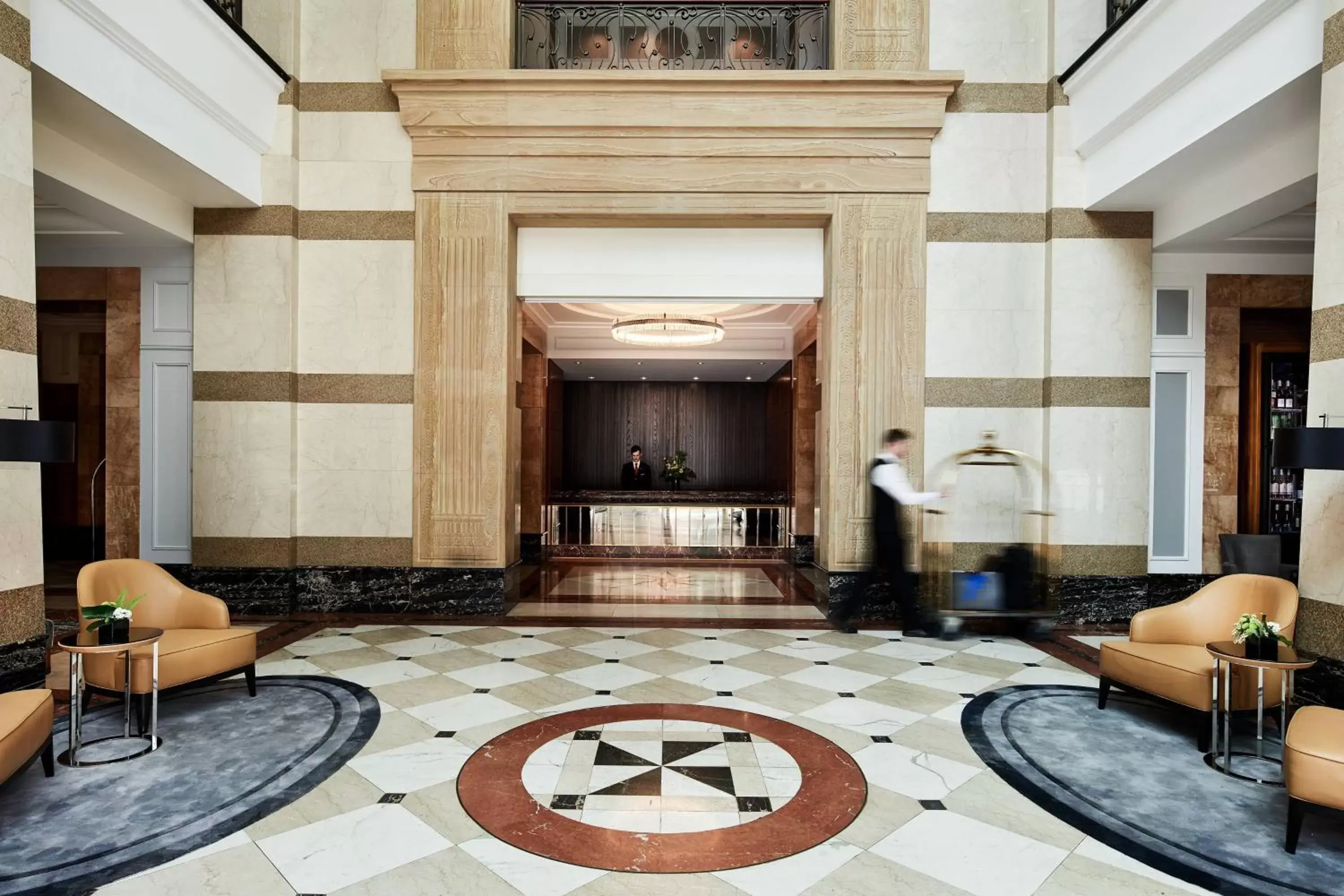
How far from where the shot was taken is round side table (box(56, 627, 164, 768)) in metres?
3.62

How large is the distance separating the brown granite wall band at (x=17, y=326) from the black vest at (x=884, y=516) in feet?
19.0

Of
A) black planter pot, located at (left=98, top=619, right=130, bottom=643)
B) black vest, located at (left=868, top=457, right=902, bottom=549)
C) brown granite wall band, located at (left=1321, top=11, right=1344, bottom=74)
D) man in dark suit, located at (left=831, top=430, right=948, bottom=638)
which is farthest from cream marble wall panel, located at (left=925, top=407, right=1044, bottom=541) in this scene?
black planter pot, located at (left=98, top=619, right=130, bottom=643)

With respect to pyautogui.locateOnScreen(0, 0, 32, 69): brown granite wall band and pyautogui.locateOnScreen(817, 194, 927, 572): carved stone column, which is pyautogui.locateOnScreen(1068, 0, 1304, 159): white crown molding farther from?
pyautogui.locateOnScreen(0, 0, 32, 69): brown granite wall band

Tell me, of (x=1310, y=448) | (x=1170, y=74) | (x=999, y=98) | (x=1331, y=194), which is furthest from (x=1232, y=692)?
(x=999, y=98)

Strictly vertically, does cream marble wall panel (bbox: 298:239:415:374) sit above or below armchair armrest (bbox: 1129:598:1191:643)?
above

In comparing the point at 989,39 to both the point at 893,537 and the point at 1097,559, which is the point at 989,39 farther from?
the point at 1097,559

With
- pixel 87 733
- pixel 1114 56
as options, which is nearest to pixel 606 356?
pixel 1114 56

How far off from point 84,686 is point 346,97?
18.3 ft

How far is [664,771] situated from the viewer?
3.57 m

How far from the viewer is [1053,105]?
6809 mm

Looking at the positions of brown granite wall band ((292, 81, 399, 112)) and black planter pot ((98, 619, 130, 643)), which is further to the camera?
brown granite wall band ((292, 81, 399, 112))

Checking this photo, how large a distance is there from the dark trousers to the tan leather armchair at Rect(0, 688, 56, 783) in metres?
5.50

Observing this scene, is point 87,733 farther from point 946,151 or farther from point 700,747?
point 946,151

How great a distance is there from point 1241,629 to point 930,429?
3573 mm
